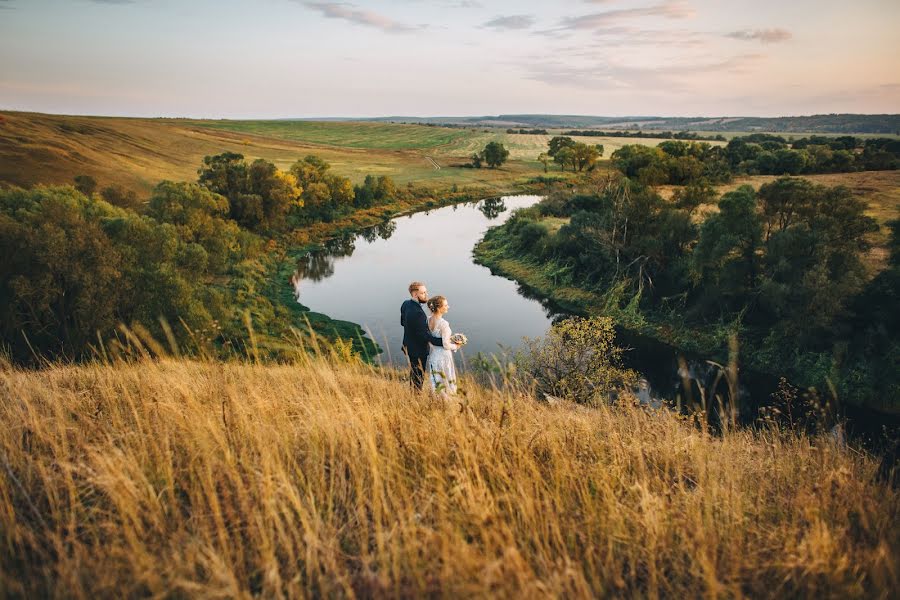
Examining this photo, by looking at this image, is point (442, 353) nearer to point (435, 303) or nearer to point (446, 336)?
point (446, 336)

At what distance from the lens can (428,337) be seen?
20.3ft

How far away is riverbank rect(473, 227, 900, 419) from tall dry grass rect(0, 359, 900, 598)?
42.3 feet

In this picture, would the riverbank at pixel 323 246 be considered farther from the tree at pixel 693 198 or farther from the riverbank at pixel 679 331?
the tree at pixel 693 198

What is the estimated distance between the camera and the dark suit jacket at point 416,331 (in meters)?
6.25

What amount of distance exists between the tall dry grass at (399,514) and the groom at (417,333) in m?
2.56

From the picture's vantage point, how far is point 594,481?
2.91m

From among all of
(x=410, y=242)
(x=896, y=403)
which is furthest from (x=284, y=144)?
(x=896, y=403)

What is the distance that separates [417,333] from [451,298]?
24747 mm

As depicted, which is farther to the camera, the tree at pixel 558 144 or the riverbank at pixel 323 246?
the tree at pixel 558 144

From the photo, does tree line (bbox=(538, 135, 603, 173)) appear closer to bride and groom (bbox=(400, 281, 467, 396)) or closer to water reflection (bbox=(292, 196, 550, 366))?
water reflection (bbox=(292, 196, 550, 366))

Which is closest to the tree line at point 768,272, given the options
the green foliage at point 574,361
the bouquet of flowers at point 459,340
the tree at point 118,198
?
the green foliage at point 574,361

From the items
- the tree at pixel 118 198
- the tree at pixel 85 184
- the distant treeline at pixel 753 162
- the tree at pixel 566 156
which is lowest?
the tree at pixel 118 198

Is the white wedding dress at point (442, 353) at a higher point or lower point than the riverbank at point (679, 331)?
higher

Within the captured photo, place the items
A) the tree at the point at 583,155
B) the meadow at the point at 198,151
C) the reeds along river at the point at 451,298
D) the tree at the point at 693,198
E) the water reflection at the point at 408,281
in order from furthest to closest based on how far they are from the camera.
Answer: the tree at the point at 583,155 → the meadow at the point at 198,151 → the tree at the point at 693,198 → the water reflection at the point at 408,281 → the reeds along river at the point at 451,298
